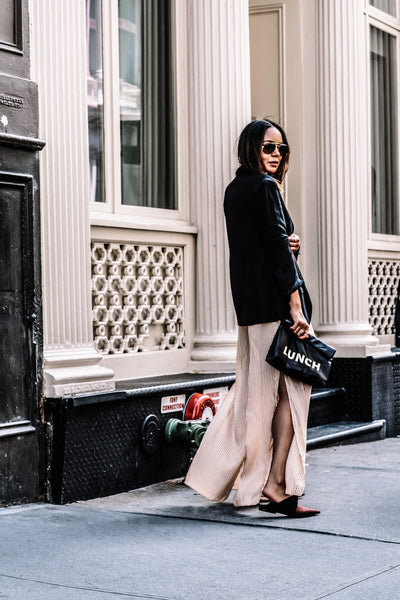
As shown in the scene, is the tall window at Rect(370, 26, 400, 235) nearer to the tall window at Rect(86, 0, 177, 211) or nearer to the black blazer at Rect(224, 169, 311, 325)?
the tall window at Rect(86, 0, 177, 211)

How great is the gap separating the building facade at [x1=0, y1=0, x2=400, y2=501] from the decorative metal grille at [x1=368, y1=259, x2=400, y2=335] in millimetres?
21

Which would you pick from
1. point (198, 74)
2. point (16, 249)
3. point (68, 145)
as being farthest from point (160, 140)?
point (16, 249)

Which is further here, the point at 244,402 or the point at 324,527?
the point at 244,402

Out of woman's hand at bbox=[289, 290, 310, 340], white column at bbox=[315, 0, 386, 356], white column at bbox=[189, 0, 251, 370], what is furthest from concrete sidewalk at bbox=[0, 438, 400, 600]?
white column at bbox=[315, 0, 386, 356]

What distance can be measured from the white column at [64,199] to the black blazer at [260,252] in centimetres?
99

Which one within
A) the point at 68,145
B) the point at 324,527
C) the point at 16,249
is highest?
the point at 68,145

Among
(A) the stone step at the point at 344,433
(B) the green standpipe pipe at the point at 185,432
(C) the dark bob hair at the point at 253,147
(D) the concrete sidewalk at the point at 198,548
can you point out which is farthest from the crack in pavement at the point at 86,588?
(A) the stone step at the point at 344,433

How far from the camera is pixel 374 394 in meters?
9.46

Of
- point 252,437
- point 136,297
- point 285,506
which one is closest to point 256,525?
point 285,506

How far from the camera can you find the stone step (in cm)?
848

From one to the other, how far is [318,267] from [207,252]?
1856mm

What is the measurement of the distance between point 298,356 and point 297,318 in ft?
0.68

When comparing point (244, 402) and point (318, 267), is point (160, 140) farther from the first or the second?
point (244, 402)

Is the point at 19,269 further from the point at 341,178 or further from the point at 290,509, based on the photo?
the point at 341,178
